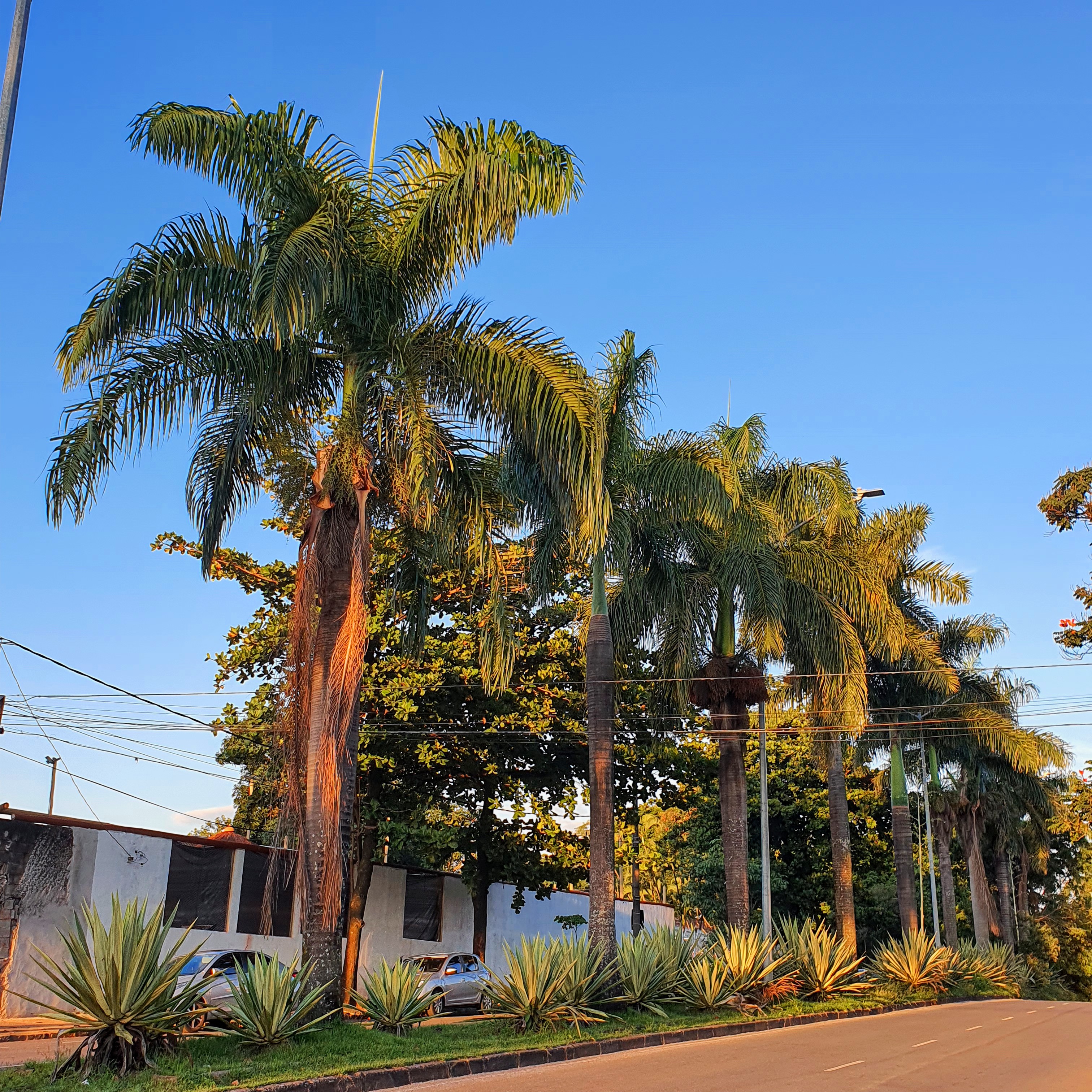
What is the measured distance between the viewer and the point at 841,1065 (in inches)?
498

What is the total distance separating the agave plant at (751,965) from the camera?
18.3m

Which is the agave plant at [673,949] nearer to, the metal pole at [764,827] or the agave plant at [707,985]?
the agave plant at [707,985]

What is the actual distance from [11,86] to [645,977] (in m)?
14.2

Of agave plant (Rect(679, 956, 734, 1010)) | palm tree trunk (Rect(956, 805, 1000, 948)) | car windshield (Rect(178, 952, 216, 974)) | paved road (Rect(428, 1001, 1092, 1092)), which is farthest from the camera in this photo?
palm tree trunk (Rect(956, 805, 1000, 948))

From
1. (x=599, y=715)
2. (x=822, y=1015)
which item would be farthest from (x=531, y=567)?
(x=822, y=1015)

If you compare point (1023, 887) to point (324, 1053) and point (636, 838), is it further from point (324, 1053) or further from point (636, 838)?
point (324, 1053)

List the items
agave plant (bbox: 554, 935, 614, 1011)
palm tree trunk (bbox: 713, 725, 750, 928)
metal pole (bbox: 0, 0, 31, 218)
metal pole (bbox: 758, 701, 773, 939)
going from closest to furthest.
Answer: metal pole (bbox: 0, 0, 31, 218), agave plant (bbox: 554, 935, 614, 1011), palm tree trunk (bbox: 713, 725, 750, 928), metal pole (bbox: 758, 701, 773, 939)

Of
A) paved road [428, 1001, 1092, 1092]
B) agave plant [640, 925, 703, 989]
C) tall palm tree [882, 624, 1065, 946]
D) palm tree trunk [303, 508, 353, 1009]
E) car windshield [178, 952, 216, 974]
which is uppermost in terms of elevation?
tall palm tree [882, 624, 1065, 946]

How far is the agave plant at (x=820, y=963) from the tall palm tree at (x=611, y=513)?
429cm

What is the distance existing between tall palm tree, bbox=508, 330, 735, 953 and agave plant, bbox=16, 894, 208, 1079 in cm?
820

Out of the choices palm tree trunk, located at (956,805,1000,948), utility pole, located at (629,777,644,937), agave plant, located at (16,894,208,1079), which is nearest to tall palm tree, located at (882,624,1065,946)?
palm tree trunk, located at (956,805,1000,948)

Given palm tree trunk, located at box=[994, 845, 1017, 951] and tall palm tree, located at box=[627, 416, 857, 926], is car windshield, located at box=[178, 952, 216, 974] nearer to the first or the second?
tall palm tree, located at box=[627, 416, 857, 926]

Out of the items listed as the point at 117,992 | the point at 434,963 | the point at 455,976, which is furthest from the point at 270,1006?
the point at 434,963

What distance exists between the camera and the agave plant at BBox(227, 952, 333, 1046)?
1123 cm
